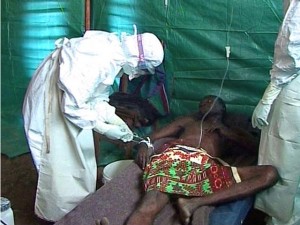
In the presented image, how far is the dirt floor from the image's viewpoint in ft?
8.37

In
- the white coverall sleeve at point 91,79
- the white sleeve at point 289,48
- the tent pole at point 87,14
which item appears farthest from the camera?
the tent pole at point 87,14

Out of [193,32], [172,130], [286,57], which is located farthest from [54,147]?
[193,32]

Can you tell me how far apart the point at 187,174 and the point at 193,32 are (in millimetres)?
1157

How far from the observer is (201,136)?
253cm

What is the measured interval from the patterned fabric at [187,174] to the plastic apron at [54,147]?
349 millimetres

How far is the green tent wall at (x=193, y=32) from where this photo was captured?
9.16 ft

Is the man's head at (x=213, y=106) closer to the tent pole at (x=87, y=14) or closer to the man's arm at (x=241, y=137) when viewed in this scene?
the man's arm at (x=241, y=137)

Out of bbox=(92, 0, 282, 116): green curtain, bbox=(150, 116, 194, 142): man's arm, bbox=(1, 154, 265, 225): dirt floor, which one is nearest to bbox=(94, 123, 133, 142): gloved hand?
bbox=(150, 116, 194, 142): man's arm

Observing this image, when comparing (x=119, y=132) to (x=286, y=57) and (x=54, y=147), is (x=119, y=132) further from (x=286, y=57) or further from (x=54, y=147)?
(x=286, y=57)

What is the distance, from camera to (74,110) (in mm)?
2039

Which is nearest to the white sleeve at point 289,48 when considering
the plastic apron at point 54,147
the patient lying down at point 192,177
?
the patient lying down at point 192,177

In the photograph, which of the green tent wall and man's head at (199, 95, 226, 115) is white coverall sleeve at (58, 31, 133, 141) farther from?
the green tent wall

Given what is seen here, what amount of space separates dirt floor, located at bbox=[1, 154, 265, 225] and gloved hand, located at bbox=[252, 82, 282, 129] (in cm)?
61

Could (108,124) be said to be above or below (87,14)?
below
